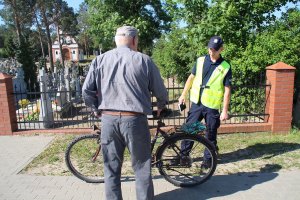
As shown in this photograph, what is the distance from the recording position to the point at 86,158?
15.4 feet

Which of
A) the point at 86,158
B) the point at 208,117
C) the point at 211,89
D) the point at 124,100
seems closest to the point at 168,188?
the point at 208,117

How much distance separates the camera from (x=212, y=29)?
7754 millimetres

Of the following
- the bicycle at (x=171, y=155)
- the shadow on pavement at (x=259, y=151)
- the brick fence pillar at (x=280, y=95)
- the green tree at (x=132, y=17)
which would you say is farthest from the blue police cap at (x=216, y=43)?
the green tree at (x=132, y=17)

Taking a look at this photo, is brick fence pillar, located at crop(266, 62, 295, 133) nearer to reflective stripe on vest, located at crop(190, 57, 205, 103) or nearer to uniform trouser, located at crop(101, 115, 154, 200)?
reflective stripe on vest, located at crop(190, 57, 205, 103)

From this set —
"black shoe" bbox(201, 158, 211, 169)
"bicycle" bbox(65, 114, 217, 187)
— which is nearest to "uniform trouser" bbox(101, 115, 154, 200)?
"bicycle" bbox(65, 114, 217, 187)

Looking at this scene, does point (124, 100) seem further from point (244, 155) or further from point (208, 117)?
point (244, 155)

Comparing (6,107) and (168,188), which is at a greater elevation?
(6,107)

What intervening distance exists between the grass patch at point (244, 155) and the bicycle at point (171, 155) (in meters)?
0.43

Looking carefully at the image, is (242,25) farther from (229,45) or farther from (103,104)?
(103,104)

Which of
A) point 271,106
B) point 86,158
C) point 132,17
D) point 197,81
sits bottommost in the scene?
point 86,158

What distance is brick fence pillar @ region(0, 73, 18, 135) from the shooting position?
649 centimetres

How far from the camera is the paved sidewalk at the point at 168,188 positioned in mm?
3934

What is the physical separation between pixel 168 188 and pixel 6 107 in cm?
410

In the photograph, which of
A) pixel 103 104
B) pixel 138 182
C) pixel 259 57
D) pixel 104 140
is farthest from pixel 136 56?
pixel 259 57
